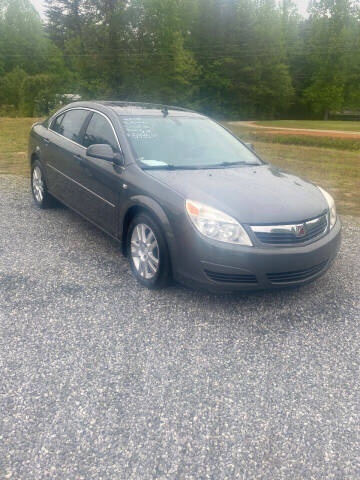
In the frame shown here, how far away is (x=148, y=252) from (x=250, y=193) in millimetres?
1072

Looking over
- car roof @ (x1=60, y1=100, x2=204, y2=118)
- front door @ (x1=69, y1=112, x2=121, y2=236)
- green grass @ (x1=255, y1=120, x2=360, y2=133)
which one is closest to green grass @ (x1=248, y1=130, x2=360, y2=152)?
green grass @ (x1=255, y1=120, x2=360, y2=133)

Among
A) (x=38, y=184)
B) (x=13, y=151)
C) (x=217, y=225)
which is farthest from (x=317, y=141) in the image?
(x=217, y=225)

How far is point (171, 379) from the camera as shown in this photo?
9.64 ft

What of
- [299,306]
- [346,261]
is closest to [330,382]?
[299,306]

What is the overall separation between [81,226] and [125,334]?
291 centimetres

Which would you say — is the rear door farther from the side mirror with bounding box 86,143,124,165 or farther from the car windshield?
the car windshield

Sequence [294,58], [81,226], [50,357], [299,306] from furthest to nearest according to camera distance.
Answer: [294,58], [81,226], [299,306], [50,357]

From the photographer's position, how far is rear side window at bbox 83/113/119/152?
4.80 metres

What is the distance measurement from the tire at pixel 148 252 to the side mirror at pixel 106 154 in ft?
2.17

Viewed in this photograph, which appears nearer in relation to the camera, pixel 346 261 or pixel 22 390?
pixel 22 390

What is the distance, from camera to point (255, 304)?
13.2ft

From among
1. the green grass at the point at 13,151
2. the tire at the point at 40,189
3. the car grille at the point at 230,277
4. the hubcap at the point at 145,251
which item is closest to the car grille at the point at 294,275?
the car grille at the point at 230,277

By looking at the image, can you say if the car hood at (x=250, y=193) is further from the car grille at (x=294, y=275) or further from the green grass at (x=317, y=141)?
the green grass at (x=317, y=141)

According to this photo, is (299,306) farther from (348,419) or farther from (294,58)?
(294,58)
